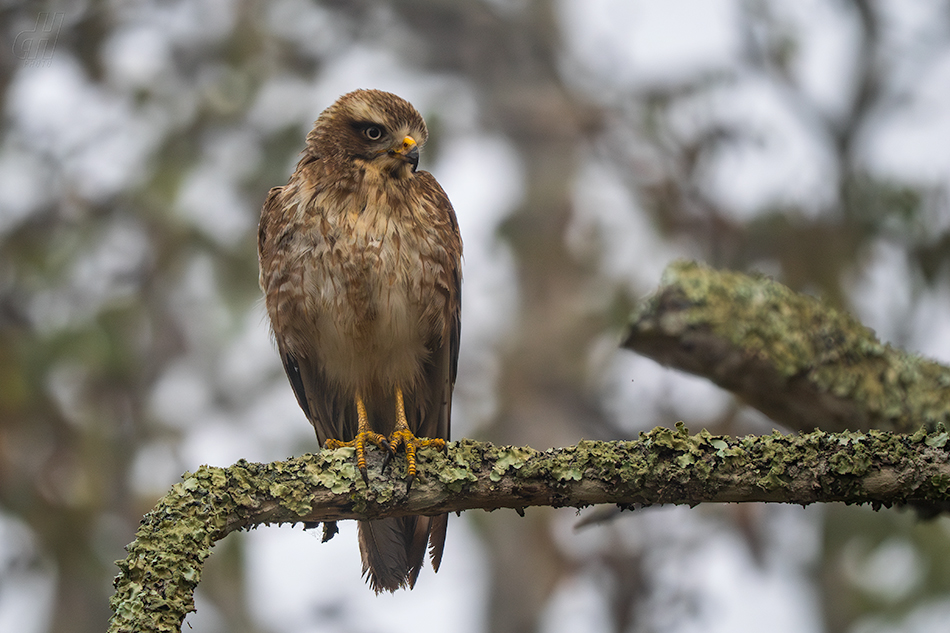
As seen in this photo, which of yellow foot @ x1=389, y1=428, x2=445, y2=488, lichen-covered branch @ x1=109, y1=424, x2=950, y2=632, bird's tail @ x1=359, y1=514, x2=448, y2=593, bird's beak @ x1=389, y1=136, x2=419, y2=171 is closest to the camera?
lichen-covered branch @ x1=109, y1=424, x2=950, y2=632

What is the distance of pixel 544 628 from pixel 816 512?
3.26 metres

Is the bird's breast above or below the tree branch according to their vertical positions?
above

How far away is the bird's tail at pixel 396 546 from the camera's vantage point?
3.89 m

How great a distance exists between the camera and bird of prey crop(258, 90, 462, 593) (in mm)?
3949

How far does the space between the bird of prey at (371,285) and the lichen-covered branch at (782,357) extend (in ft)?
3.58

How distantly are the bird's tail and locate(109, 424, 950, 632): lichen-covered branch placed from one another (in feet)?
3.19

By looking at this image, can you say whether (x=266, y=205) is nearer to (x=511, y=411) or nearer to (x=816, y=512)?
(x=511, y=411)

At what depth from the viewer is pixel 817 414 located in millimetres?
3586

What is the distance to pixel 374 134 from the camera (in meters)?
4.25

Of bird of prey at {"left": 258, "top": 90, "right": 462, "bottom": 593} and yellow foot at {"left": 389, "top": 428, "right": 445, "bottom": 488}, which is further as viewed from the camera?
bird of prey at {"left": 258, "top": 90, "right": 462, "bottom": 593}

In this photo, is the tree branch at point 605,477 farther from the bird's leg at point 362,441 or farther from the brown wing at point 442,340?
the brown wing at point 442,340

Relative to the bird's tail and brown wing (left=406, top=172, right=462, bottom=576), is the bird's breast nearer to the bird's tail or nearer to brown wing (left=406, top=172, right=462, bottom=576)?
brown wing (left=406, top=172, right=462, bottom=576)

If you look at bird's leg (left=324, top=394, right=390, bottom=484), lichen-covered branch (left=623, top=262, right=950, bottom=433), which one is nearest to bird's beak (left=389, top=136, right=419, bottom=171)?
bird's leg (left=324, top=394, right=390, bottom=484)

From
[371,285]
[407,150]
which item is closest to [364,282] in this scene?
[371,285]
